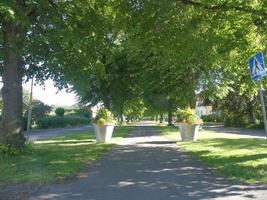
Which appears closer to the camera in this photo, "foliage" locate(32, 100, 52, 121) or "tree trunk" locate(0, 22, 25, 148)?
"tree trunk" locate(0, 22, 25, 148)

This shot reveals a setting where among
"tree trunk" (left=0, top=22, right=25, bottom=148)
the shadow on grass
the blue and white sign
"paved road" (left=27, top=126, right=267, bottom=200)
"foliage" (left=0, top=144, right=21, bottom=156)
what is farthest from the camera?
"tree trunk" (left=0, top=22, right=25, bottom=148)

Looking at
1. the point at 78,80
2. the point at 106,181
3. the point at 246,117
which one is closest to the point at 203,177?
the point at 106,181

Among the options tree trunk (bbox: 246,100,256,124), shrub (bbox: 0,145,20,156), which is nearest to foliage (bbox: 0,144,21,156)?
shrub (bbox: 0,145,20,156)

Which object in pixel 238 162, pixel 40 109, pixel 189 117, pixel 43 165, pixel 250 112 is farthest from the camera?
pixel 40 109

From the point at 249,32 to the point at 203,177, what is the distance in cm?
512

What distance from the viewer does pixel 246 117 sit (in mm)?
63250

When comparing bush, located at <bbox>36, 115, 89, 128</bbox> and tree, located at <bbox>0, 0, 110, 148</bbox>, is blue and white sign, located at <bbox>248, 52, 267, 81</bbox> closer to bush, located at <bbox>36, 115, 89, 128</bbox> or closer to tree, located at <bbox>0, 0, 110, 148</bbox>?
tree, located at <bbox>0, 0, 110, 148</bbox>

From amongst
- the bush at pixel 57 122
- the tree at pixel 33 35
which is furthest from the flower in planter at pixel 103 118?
the bush at pixel 57 122

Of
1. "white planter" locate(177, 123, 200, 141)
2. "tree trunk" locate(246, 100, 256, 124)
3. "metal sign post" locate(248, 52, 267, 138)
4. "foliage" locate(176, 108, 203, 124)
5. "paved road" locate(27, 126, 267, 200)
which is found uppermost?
"tree trunk" locate(246, 100, 256, 124)

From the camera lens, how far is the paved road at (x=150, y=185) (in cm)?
942

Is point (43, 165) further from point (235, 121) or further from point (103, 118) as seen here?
point (235, 121)

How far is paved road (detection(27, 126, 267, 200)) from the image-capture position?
9.42 metres

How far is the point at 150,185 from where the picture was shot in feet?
35.1

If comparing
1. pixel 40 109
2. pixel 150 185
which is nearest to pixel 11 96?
pixel 150 185
